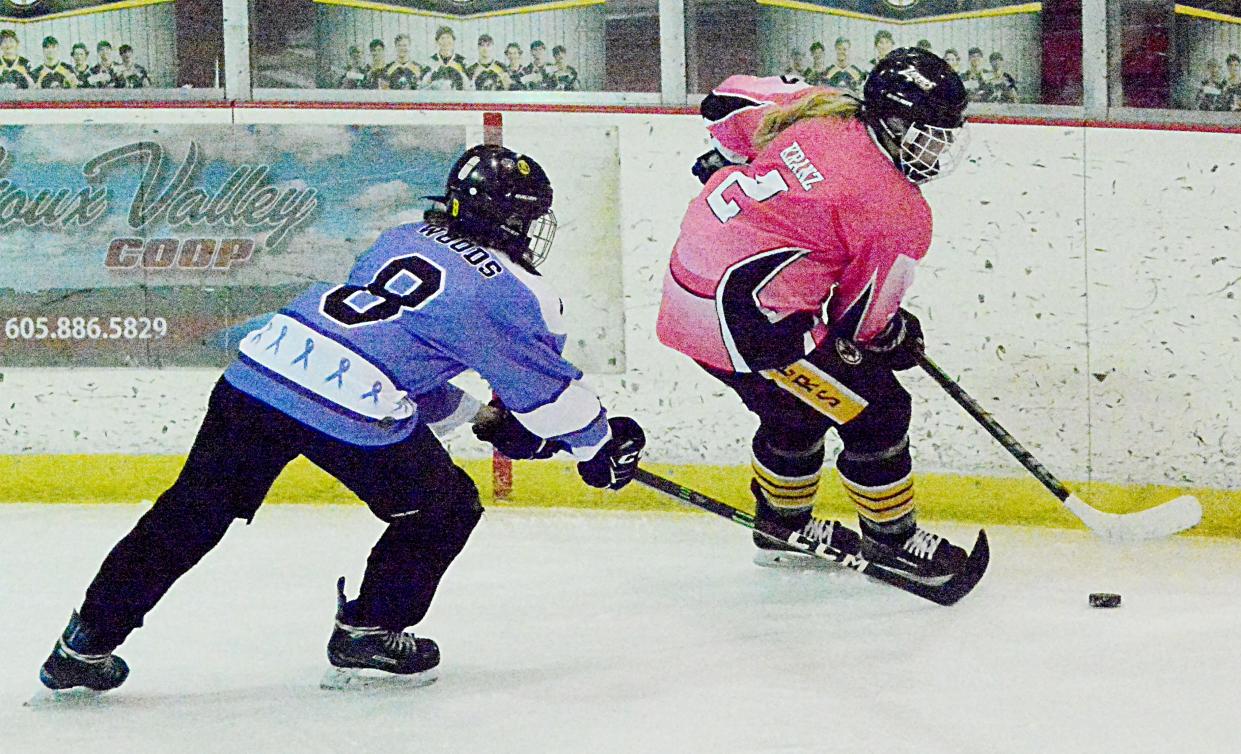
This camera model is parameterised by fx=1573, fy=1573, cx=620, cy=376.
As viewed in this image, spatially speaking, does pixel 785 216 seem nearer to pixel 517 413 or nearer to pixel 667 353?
pixel 517 413

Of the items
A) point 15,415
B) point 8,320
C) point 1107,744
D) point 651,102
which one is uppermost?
point 651,102

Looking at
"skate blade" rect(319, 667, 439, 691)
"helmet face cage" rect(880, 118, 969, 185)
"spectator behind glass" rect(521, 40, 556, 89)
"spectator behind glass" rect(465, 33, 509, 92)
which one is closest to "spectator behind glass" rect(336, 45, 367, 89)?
"spectator behind glass" rect(465, 33, 509, 92)

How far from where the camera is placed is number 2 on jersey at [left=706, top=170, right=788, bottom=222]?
280 cm

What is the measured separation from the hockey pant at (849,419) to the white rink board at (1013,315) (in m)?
0.67

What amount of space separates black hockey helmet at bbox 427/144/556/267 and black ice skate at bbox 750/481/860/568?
1.07 meters

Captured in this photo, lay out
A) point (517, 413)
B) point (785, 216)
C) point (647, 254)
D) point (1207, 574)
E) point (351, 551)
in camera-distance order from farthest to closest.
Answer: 1. point (647, 254)
2. point (351, 551)
3. point (1207, 574)
4. point (785, 216)
5. point (517, 413)

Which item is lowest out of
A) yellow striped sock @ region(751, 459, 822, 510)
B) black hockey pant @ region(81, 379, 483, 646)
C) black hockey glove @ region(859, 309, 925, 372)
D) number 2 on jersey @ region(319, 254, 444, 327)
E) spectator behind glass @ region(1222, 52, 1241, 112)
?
yellow striped sock @ region(751, 459, 822, 510)

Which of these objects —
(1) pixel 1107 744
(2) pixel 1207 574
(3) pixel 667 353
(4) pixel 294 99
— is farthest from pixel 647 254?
(1) pixel 1107 744

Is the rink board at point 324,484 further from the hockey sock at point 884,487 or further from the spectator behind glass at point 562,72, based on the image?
the spectator behind glass at point 562,72

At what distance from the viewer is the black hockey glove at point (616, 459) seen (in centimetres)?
242

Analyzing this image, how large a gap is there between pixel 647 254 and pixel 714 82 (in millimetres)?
465

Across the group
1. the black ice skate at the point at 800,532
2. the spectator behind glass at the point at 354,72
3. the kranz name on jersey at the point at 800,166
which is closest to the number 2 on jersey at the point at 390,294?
the kranz name on jersey at the point at 800,166

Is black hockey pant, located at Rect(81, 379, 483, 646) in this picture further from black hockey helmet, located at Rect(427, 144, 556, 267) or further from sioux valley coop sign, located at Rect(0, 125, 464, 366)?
sioux valley coop sign, located at Rect(0, 125, 464, 366)

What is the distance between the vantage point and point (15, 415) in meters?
3.89
